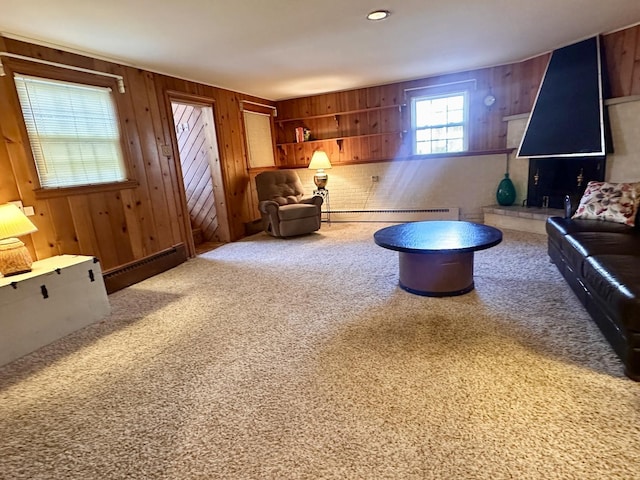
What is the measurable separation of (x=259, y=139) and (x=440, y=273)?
171 inches

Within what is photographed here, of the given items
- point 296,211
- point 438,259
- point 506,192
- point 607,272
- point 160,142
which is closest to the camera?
point 607,272

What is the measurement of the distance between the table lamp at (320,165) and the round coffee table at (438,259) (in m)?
3.19

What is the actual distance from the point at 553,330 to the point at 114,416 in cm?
250

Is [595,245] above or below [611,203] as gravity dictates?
below

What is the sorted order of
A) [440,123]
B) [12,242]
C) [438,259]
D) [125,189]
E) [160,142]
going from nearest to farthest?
[12,242], [438,259], [125,189], [160,142], [440,123]

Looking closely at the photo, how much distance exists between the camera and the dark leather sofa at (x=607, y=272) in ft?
5.18

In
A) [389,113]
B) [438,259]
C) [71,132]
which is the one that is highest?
[389,113]

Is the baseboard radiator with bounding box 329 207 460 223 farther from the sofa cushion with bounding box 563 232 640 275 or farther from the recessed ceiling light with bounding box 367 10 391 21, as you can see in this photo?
the recessed ceiling light with bounding box 367 10 391 21

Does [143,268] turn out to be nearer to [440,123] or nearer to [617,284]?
[617,284]

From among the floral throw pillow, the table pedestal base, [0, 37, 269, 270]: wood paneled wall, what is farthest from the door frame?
the floral throw pillow

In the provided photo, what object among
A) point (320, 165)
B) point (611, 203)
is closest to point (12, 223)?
point (320, 165)

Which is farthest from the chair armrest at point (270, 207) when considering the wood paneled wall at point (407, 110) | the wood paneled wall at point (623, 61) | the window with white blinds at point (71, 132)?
the wood paneled wall at point (623, 61)

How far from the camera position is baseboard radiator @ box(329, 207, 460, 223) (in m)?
5.51

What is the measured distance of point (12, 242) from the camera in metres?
2.39
